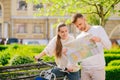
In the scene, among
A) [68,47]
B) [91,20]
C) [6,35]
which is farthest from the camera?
[6,35]

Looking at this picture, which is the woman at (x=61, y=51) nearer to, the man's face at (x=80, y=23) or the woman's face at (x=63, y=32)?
the woman's face at (x=63, y=32)

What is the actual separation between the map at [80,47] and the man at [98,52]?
0.30 feet

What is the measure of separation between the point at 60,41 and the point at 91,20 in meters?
30.8

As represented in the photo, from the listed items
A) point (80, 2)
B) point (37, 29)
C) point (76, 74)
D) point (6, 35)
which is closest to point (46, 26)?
point (37, 29)

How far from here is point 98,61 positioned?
24.8ft

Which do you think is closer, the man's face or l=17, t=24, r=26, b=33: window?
the man's face

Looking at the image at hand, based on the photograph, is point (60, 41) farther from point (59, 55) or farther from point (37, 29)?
point (37, 29)

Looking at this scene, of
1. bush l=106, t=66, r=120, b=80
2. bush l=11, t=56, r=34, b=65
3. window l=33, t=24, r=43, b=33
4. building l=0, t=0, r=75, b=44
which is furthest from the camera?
window l=33, t=24, r=43, b=33

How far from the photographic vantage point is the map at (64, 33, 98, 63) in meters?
7.40

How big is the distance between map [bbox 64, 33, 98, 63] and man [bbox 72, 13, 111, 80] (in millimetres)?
90

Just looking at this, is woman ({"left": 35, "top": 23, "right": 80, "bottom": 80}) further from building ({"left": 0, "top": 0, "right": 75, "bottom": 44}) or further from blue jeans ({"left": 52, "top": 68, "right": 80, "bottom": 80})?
building ({"left": 0, "top": 0, "right": 75, "bottom": 44})

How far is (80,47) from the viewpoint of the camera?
7.41 meters

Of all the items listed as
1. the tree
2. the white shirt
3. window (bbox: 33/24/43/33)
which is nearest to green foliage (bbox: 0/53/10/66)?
the tree

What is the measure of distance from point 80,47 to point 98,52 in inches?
13.4
